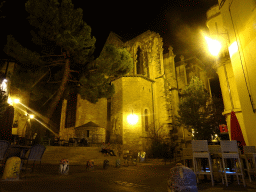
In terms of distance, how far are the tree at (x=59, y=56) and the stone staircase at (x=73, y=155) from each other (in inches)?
91.9

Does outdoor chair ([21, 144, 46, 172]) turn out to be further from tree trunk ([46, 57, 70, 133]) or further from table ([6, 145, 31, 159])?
tree trunk ([46, 57, 70, 133])

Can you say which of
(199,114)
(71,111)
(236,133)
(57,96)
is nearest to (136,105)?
(199,114)

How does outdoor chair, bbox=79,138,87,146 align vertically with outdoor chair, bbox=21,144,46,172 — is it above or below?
above

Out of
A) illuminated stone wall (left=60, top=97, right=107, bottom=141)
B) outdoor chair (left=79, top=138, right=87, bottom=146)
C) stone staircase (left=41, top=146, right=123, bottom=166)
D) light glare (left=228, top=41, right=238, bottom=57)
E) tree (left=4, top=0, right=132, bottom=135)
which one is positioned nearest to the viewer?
light glare (left=228, top=41, right=238, bottom=57)

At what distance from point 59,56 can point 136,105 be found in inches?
321

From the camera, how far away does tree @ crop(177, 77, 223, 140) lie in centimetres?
1449

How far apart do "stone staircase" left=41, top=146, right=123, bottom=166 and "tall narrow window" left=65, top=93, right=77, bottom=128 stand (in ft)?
28.7

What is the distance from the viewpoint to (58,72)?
45.3 feet

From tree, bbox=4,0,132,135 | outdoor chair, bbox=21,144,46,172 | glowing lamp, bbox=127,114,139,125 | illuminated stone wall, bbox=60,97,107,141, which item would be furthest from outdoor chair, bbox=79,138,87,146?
outdoor chair, bbox=21,144,46,172

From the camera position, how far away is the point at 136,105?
1658cm

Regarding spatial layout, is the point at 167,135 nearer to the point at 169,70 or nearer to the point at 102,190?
the point at 169,70

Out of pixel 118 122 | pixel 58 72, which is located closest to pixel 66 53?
pixel 58 72

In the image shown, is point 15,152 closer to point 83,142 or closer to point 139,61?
point 83,142

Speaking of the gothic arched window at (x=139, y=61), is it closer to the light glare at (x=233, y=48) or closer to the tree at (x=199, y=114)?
the tree at (x=199, y=114)
